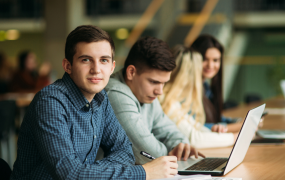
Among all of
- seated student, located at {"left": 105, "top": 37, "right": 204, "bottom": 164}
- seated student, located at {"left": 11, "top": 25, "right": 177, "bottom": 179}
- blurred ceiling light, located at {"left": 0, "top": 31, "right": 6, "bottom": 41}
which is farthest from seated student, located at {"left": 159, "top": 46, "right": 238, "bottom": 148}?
blurred ceiling light, located at {"left": 0, "top": 31, "right": 6, "bottom": 41}

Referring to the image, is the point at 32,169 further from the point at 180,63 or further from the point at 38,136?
the point at 180,63

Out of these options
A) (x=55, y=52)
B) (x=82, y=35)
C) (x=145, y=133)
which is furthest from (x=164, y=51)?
(x=55, y=52)

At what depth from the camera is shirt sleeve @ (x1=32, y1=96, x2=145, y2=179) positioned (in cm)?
113

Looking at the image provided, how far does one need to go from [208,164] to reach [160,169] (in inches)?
15.7

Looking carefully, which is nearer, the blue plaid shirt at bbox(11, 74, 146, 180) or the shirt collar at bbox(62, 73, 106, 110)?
the blue plaid shirt at bbox(11, 74, 146, 180)

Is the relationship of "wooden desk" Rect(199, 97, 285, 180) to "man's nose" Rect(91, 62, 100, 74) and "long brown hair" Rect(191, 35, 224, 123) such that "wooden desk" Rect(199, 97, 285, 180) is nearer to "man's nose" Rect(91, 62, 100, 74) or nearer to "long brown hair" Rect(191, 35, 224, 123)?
"man's nose" Rect(91, 62, 100, 74)

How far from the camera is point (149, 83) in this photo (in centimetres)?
172

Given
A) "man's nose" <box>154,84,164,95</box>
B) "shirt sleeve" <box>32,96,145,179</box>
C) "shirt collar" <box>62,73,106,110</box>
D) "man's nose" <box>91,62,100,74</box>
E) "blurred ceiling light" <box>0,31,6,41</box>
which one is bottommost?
"shirt sleeve" <box>32,96,145,179</box>

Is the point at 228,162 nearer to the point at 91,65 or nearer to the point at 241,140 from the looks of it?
the point at 241,140

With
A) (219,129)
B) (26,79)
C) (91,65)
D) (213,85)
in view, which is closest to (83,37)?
(91,65)

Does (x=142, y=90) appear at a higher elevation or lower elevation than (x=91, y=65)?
lower

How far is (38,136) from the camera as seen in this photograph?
117 centimetres

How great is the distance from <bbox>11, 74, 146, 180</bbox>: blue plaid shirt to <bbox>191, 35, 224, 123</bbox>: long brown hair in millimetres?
1507

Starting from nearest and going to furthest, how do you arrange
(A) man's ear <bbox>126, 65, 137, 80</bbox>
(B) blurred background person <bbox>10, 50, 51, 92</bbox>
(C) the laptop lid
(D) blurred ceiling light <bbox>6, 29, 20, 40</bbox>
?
(C) the laptop lid
(A) man's ear <bbox>126, 65, 137, 80</bbox>
(B) blurred background person <bbox>10, 50, 51, 92</bbox>
(D) blurred ceiling light <bbox>6, 29, 20, 40</bbox>
